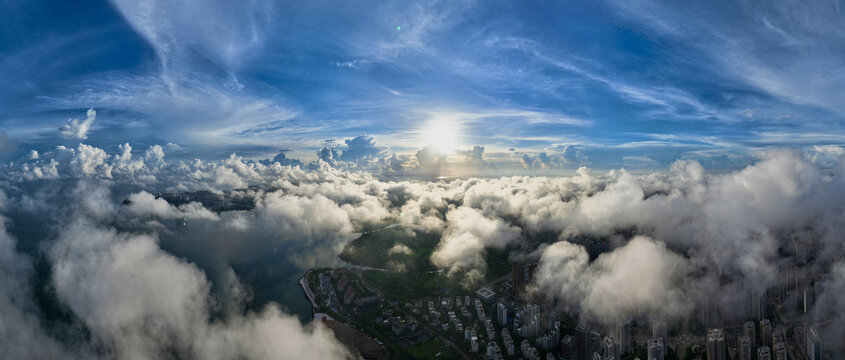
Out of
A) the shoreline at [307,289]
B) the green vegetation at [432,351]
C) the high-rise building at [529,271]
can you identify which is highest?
the high-rise building at [529,271]

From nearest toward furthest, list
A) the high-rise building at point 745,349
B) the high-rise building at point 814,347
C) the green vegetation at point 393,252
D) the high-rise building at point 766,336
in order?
the high-rise building at point 814,347, the high-rise building at point 745,349, the high-rise building at point 766,336, the green vegetation at point 393,252

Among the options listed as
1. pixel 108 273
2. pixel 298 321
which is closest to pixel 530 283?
pixel 298 321

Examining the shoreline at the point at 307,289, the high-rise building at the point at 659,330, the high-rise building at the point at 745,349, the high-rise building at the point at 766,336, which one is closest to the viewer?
the high-rise building at the point at 745,349

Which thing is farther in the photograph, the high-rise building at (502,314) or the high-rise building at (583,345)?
the high-rise building at (502,314)

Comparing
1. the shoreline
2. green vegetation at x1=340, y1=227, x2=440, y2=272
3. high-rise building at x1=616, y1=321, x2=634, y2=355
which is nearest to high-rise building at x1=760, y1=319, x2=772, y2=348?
high-rise building at x1=616, y1=321, x2=634, y2=355

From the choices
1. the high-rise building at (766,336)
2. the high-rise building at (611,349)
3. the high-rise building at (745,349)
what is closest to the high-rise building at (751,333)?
the high-rise building at (766,336)

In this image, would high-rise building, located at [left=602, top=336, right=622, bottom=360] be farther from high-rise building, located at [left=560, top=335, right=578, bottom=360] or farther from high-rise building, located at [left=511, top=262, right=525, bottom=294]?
high-rise building, located at [left=511, top=262, right=525, bottom=294]

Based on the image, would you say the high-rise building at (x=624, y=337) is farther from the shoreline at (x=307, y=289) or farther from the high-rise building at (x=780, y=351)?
the shoreline at (x=307, y=289)

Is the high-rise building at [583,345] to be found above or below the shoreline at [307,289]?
above

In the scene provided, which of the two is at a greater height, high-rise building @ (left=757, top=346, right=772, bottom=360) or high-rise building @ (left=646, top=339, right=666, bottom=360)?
high-rise building @ (left=757, top=346, right=772, bottom=360)

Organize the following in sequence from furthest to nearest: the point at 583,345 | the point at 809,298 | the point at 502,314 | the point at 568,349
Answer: the point at 809,298 → the point at 502,314 → the point at 568,349 → the point at 583,345

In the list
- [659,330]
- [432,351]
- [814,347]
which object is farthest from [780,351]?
[432,351]

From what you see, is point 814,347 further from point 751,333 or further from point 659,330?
point 659,330
